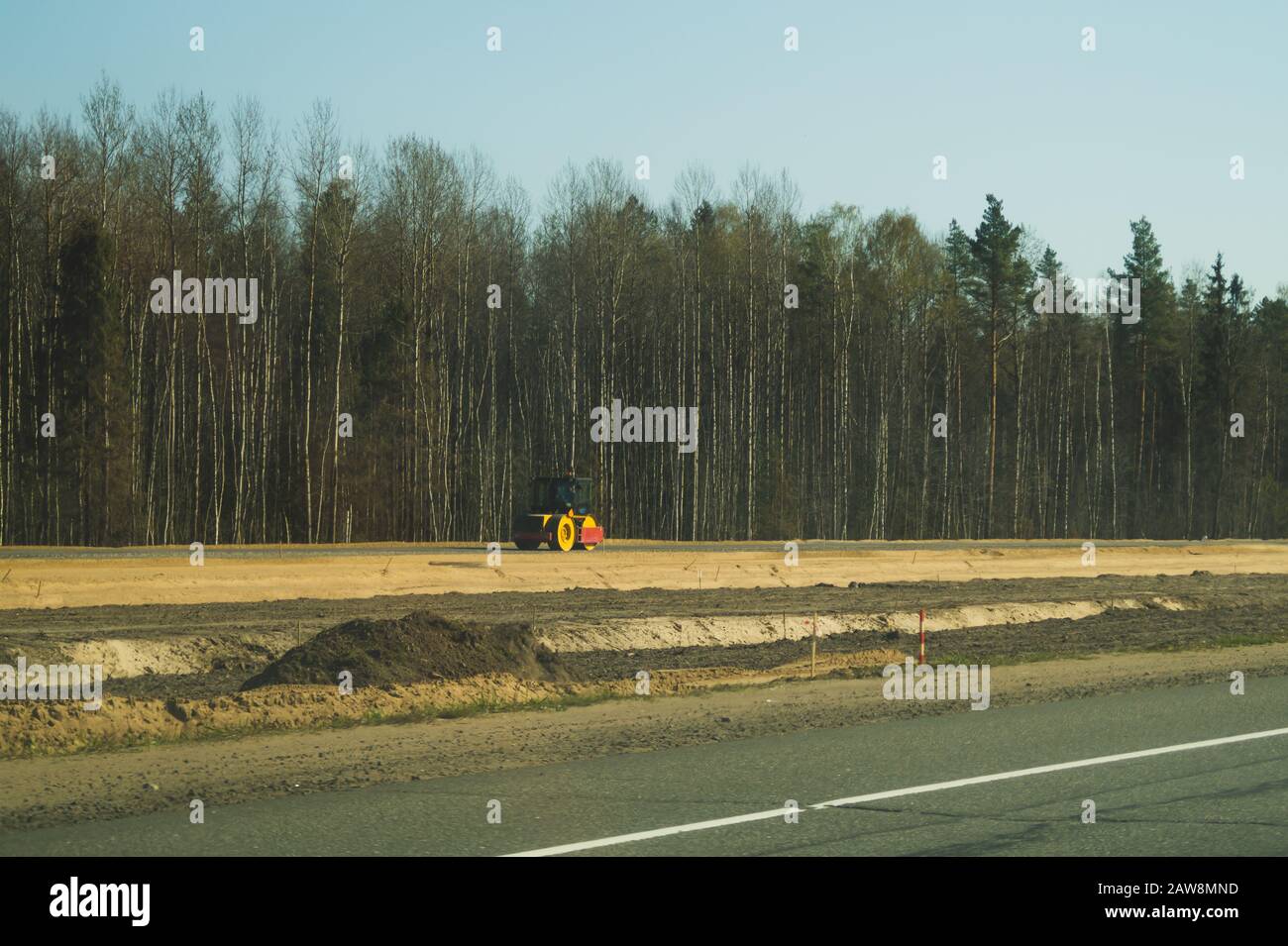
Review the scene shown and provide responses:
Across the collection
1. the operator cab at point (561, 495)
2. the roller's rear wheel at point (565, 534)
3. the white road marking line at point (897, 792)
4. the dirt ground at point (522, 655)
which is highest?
the operator cab at point (561, 495)

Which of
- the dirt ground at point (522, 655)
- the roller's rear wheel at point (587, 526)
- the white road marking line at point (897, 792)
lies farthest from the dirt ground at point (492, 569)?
the white road marking line at point (897, 792)

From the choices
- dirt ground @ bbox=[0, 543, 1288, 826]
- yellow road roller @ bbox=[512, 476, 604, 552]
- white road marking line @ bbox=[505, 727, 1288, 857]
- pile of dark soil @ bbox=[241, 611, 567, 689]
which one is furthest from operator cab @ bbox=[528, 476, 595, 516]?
white road marking line @ bbox=[505, 727, 1288, 857]

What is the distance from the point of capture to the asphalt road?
26.2 ft

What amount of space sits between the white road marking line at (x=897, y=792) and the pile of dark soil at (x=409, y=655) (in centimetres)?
941

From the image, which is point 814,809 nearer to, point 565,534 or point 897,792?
point 897,792

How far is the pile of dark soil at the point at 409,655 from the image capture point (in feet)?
58.1

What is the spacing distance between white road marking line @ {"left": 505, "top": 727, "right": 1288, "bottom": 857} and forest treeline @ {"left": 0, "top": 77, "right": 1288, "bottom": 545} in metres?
43.8

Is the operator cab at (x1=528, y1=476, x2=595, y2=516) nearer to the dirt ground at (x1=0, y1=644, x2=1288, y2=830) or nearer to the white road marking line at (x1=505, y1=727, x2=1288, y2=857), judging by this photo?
the dirt ground at (x1=0, y1=644, x2=1288, y2=830)

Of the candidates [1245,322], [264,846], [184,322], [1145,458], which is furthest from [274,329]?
[1245,322]

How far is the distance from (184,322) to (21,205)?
793 cm

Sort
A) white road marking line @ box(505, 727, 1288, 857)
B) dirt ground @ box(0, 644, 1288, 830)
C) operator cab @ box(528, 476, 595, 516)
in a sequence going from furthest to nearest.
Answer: operator cab @ box(528, 476, 595, 516) < dirt ground @ box(0, 644, 1288, 830) < white road marking line @ box(505, 727, 1288, 857)

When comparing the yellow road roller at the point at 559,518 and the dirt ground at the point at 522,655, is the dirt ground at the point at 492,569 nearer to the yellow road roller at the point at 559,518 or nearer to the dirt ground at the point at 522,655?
the dirt ground at the point at 522,655

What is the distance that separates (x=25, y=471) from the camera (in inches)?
1935

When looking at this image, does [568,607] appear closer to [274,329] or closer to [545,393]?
[274,329]
